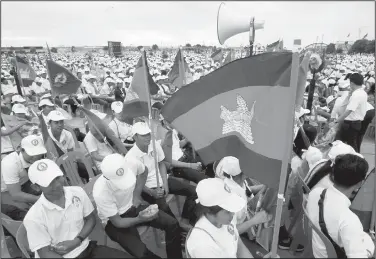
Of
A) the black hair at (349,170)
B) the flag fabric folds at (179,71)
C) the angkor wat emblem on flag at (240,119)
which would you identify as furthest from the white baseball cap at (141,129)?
the flag fabric folds at (179,71)

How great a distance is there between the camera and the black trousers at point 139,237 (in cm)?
298

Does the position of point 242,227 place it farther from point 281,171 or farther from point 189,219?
point 189,219

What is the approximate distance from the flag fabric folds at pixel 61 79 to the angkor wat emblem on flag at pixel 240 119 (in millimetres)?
5186

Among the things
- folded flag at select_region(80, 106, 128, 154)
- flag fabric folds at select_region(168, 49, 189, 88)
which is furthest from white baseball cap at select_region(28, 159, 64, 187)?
flag fabric folds at select_region(168, 49, 189, 88)

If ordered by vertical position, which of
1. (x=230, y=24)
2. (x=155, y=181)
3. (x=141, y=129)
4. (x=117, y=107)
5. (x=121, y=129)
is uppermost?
(x=230, y=24)

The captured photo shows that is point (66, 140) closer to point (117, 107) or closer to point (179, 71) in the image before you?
point (117, 107)

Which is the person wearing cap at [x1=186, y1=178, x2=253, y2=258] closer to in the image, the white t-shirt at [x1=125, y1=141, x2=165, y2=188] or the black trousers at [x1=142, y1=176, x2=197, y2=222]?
the black trousers at [x1=142, y1=176, x2=197, y2=222]

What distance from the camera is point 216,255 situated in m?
1.96

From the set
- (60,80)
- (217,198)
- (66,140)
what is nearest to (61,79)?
(60,80)

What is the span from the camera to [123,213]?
3.27 m

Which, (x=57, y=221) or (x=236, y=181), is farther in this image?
(x=236, y=181)

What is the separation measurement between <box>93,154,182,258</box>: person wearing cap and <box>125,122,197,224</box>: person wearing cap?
392mm

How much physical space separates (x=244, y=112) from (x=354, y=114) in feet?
15.4

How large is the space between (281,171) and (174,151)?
3.08 m
